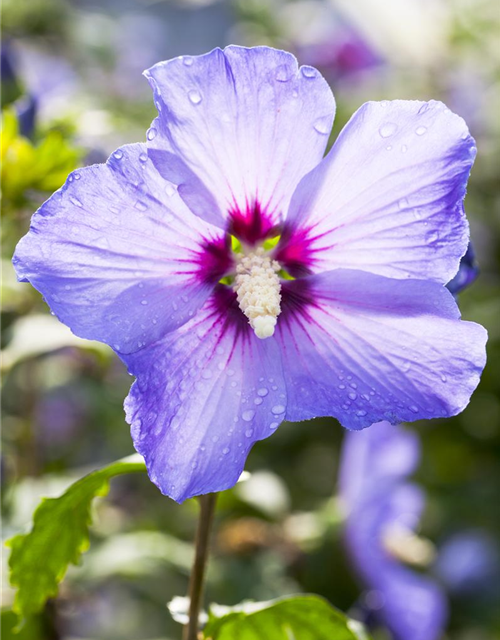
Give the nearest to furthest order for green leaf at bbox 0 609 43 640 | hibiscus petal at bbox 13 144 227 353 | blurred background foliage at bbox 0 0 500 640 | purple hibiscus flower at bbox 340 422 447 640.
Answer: hibiscus petal at bbox 13 144 227 353 → green leaf at bbox 0 609 43 640 → blurred background foliage at bbox 0 0 500 640 → purple hibiscus flower at bbox 340 422 447 640

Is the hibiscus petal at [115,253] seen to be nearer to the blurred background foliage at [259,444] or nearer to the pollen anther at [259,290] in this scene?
the pollen anther at [259,290]

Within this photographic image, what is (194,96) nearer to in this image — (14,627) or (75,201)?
(75,201)

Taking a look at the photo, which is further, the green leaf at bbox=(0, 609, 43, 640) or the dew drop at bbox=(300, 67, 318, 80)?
the green leaf at bbox=(0, 609, 43, 640)

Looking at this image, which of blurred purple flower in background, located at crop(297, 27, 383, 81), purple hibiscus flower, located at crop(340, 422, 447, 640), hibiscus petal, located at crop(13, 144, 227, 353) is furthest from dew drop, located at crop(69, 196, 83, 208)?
blurred purple flower in background, located at crop(297, 27, 383, 81)

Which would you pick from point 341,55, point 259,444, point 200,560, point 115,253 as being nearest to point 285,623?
point 200,560

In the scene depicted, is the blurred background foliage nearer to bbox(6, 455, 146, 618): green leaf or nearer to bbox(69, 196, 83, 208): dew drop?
bbox(6, 455, 146, 618): green leaf
